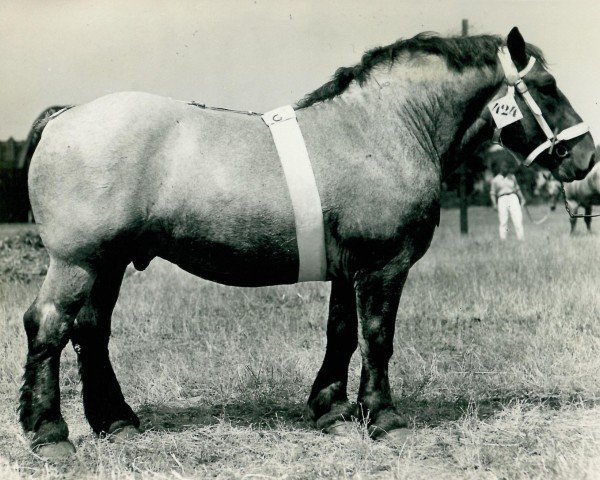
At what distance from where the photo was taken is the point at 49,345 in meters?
3.55

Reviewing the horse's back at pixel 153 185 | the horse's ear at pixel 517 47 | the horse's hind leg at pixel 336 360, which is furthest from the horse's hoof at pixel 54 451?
the horse's ear at pixel 517 47

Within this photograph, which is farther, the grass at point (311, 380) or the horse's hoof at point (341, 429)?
the horse's hoof at point (341, 429)

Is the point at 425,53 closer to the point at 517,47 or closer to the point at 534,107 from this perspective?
the point at 517,47

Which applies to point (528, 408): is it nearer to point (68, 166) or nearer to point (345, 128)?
point (345, 128)

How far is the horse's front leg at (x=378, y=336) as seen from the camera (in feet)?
12.5

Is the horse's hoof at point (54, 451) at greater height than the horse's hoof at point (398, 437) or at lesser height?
greater

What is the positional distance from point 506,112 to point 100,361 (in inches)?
122

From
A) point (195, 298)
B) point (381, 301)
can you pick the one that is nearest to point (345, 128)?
point (381, 301)

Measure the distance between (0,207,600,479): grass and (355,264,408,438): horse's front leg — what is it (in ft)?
Answer: 0.60

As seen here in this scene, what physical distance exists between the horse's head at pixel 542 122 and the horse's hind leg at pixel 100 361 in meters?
2.78

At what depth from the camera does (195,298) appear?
7.93 meters

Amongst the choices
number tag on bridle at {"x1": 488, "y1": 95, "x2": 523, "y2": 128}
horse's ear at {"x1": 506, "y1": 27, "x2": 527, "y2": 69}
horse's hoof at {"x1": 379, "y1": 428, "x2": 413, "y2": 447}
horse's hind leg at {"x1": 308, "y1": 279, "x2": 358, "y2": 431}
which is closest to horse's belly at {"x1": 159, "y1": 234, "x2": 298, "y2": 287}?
horse's hind leg at {"x1": 308, "y1": 279, "x2": 358, "y2": 431}

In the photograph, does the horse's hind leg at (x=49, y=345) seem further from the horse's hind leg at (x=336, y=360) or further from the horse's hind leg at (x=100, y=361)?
the horse's hind leg at (x=336, y=360)

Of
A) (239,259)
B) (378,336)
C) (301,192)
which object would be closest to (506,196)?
(378,336)
